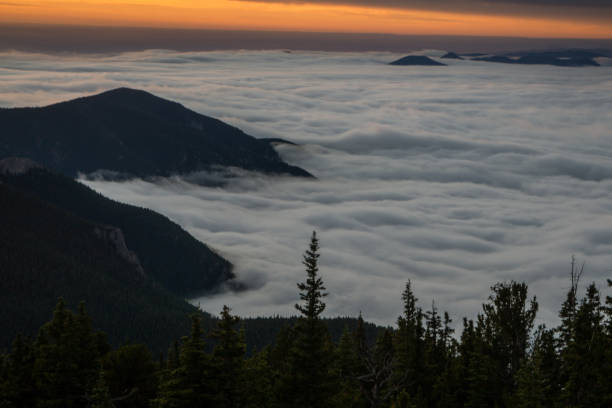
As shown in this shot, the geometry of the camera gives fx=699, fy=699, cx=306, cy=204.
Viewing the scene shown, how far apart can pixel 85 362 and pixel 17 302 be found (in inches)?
5841

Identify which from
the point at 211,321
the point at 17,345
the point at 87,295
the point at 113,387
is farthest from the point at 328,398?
the point at 87,295

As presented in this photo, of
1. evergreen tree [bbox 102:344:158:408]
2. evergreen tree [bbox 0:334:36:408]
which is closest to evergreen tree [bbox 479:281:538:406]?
evergreen tree [bbox 102:344:158:408]

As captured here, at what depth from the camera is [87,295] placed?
19212 centimetres

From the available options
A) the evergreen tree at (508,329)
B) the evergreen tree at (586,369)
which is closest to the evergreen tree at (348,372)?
the evergreen tree at (508,329)

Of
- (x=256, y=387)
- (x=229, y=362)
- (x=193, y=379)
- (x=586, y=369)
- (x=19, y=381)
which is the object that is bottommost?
(x=19, y=381)

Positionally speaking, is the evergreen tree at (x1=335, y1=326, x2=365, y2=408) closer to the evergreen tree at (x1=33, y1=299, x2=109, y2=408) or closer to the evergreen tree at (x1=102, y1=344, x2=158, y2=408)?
the evergreen tree at (x1=102, y1=344, x2=158, y2=408)

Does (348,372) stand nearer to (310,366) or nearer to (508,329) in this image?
(508,329)

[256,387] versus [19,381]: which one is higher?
[256,387]

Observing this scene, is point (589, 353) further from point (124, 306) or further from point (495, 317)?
point (124, 306)

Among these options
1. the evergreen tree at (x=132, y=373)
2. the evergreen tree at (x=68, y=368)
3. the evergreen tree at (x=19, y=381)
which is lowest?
the evergreen tree at (x=132, y=373)

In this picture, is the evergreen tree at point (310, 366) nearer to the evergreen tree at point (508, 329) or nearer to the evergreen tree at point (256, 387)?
the evergreen tree at point (256, 387)

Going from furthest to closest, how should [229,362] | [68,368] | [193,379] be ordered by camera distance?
[68,368], [229,362], [193,379]

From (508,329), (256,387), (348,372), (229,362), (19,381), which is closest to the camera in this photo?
(229,362)

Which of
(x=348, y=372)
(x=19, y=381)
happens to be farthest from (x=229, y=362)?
(x=348, y=372)
